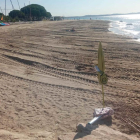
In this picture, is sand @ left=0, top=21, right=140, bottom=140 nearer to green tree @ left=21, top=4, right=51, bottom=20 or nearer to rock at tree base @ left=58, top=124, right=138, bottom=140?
rock at tree base @ left=58, top=124, right=138, bottom=140

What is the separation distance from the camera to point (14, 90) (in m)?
5.52

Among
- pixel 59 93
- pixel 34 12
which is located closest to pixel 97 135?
pixel 59 93

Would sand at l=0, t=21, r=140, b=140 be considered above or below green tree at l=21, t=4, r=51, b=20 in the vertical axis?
below

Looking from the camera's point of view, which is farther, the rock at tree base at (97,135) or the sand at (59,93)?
the sand at (59,93)

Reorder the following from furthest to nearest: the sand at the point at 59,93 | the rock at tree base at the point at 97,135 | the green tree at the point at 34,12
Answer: the green tree at the point at 34,12 < the sand at the point at 59,93 < the rock at tree base at the point at 97,135

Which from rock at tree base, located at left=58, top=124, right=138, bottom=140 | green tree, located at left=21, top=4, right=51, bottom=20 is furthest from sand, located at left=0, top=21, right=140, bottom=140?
green tree, located at left=21, top=4, right=51, bottom=20

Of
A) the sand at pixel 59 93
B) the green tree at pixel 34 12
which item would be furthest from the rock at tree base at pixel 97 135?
the green tree at pixel 34 12

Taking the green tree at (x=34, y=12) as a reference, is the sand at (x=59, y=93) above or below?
below

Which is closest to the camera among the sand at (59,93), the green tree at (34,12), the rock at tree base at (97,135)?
the rock at tree base at (97,135)

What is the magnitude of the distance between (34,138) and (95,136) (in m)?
1.14

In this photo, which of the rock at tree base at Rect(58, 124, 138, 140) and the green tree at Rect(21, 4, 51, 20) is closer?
the rock at tree base at Rect(58, 124, 138, 140)

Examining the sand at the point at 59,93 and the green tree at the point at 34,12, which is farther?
the green tree at the point at 34,12

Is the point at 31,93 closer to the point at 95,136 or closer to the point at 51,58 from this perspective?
the point at 95,136

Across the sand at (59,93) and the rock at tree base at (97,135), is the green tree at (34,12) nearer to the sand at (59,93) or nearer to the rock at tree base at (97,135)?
the sand at (59,93)
